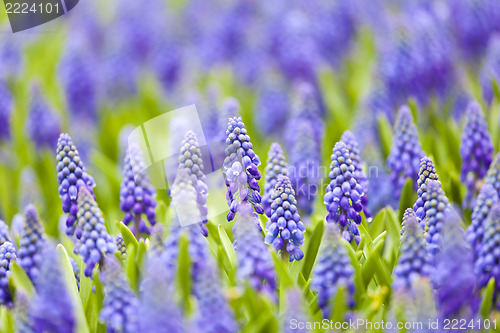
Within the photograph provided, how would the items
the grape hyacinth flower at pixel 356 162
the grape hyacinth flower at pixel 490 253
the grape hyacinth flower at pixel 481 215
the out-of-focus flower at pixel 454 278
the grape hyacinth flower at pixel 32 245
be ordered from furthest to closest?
the grape hyacinth flower at pixel 356 162, the grape hyacinth flower at pixel 32 245, the grape hyacinth flower at pixel 481 215, the grape hyacinth flower at pixel 490 253, the out-of-focus flower at pixel 454 278

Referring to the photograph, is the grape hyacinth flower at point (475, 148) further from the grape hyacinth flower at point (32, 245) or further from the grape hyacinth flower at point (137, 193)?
the grape hyacinth flower at point (32, 245)

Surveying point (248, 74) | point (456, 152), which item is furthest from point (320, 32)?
point (456, 152)

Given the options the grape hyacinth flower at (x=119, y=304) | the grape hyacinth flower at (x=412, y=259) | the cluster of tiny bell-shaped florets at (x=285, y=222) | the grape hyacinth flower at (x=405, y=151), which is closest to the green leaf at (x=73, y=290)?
the grape hyacinth flower at (x=119, y=304)

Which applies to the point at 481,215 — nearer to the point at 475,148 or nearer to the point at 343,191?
the point at 343,191

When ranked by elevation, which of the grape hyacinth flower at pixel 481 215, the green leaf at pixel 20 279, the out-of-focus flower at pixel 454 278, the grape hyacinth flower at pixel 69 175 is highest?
the grape hyacinth flower at pixel 69 175

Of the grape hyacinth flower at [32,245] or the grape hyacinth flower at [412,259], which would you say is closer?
the grape hyacinth flower at [412,259]

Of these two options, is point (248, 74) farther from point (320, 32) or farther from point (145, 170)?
point (145, 170)

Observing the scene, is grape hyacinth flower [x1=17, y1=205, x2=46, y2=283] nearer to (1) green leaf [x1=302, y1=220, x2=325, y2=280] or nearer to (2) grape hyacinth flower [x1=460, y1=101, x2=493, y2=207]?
(1) green leaf [x1=302, y1=220, x2=325, y2=280]

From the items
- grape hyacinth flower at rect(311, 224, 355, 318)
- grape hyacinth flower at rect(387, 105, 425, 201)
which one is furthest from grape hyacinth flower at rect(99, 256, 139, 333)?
grape hyacinth flower at rect(387, 105, 425, 201)

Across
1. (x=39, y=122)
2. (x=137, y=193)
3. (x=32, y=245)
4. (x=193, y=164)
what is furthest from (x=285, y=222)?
(x=39, y=122)
